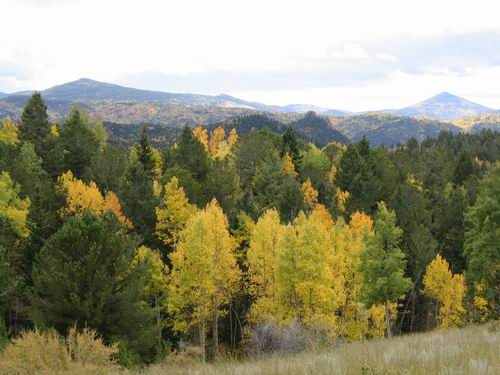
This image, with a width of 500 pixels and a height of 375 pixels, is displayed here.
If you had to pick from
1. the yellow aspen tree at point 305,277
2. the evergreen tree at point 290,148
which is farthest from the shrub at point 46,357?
the evergreen tree at point 290,148

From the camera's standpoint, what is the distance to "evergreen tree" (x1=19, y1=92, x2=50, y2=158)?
2383 inches

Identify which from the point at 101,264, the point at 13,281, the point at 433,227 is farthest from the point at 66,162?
the point at 433,227

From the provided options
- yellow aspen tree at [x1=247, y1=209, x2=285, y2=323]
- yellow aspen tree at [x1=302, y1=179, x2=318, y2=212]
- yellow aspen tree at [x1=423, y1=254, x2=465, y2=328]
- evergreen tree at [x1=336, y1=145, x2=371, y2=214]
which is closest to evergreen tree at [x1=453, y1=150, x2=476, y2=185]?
evergreen tree at [x1=336, y1=145, x2=371, y2=214]

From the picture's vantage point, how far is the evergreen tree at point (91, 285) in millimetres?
23969

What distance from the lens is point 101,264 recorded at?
25234 millimetres

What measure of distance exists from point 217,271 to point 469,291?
61.8 feet

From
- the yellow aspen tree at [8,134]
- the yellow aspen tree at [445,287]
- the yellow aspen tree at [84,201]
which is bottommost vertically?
the yellow aspen tree at [445,287]

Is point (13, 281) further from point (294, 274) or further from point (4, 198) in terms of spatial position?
point (294, 274)

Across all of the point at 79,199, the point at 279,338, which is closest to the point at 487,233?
the point at 279,338

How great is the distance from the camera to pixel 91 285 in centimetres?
2448

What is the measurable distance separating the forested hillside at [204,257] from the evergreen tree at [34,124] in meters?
0.20

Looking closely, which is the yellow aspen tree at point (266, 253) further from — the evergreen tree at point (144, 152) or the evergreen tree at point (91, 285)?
the evergreen tree at point (144, 152)

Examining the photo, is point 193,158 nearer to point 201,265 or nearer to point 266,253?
point 266,253

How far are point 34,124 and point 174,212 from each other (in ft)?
108
